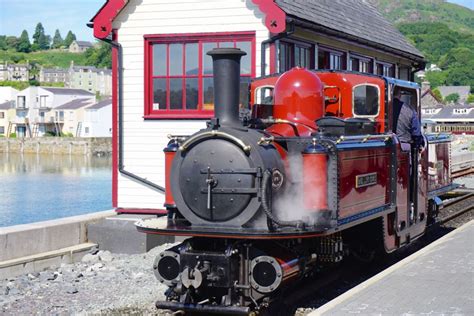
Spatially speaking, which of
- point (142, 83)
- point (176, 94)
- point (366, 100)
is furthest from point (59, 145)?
point (366, 100)

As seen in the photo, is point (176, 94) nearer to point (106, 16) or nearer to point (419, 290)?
point (106, 16)

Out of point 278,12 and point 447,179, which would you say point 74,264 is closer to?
point 278,12

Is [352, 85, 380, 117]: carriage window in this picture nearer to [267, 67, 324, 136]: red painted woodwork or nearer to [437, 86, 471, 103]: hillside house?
[267, 67, 324, 136]: red painted woodwork

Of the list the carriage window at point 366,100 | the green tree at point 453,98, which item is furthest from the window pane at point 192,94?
the green tree at point 453,98

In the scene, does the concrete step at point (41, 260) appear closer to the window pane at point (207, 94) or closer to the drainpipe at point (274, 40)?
the window pane at point (207, 94)

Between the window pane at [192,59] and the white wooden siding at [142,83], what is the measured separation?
0.95 ft

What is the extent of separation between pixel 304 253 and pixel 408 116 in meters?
3.13

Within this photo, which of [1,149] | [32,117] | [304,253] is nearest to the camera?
[304,253]

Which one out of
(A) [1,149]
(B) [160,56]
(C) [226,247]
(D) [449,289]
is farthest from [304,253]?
(A) [1,149]

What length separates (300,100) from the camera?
8742mm

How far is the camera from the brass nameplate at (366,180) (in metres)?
8.47

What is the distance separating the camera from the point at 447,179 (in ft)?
42.8

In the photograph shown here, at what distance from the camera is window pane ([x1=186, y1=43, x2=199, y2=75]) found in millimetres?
13305

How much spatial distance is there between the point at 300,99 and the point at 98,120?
281 feet
